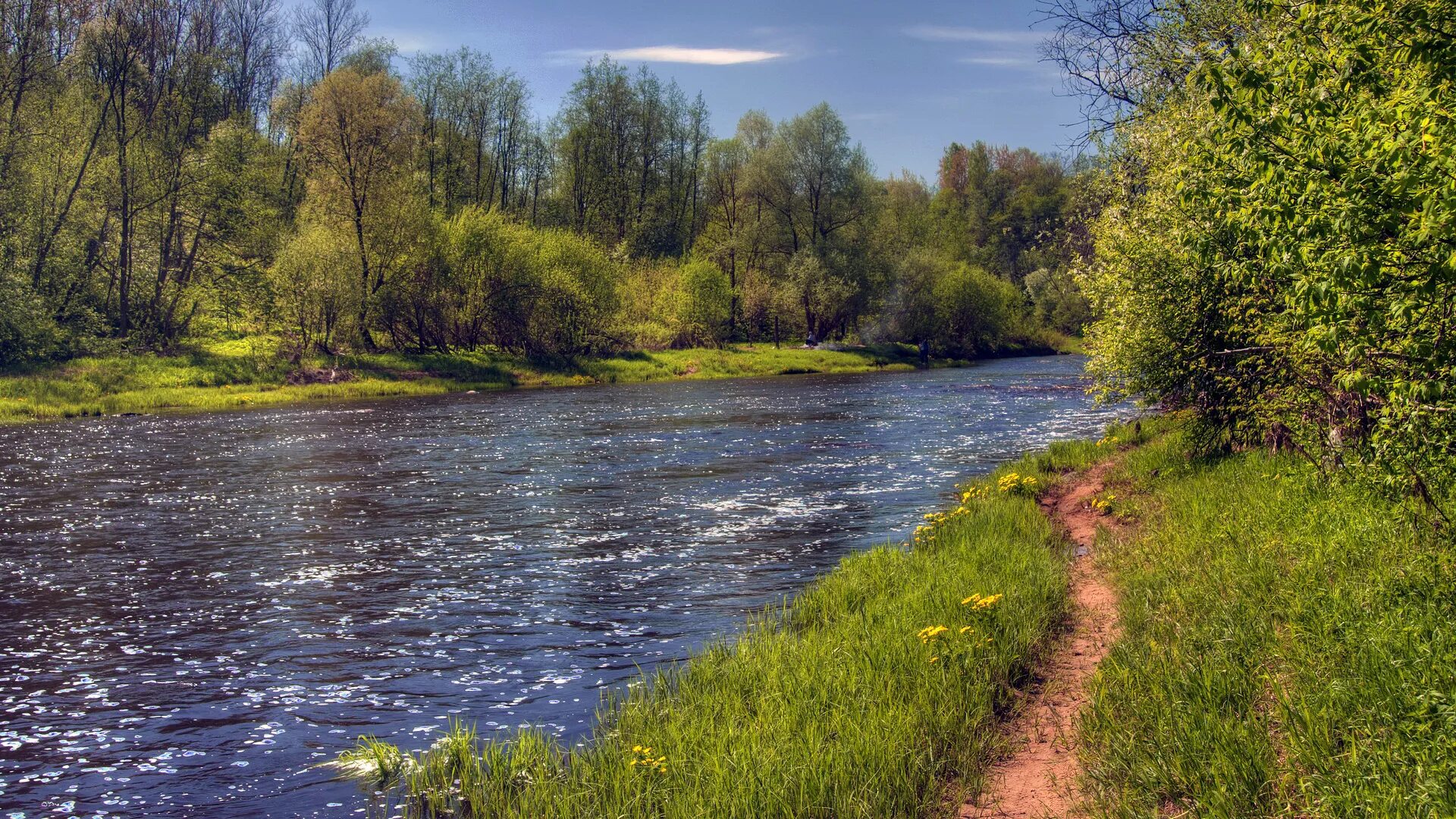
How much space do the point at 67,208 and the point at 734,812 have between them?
55.8 m

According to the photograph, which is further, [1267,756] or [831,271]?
[831,271]

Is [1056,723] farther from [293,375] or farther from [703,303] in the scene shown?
[703,303]

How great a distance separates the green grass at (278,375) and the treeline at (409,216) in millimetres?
2219

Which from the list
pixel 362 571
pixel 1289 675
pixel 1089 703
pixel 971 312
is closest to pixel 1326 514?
pixel 1289 675

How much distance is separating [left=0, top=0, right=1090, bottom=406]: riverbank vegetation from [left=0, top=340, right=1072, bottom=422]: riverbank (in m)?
1.14

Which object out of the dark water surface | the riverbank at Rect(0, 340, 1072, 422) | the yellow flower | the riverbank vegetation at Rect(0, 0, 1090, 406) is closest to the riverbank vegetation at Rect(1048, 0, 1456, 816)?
the yellow flower

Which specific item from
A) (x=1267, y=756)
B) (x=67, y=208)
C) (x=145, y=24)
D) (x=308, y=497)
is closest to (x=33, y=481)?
(x=308, y=497)

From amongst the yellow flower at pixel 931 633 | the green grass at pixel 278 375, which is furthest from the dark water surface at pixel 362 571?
the green grass at pixel 278 375

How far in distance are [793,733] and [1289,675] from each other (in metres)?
3.82

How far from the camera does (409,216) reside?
198 feet

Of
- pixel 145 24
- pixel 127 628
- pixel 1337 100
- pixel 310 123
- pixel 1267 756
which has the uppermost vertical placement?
pixel 145 24

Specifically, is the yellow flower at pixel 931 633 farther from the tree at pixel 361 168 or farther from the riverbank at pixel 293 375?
the tree at pixel 361 168

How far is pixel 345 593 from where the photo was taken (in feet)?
49.0

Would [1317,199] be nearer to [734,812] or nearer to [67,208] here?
[734,812]
